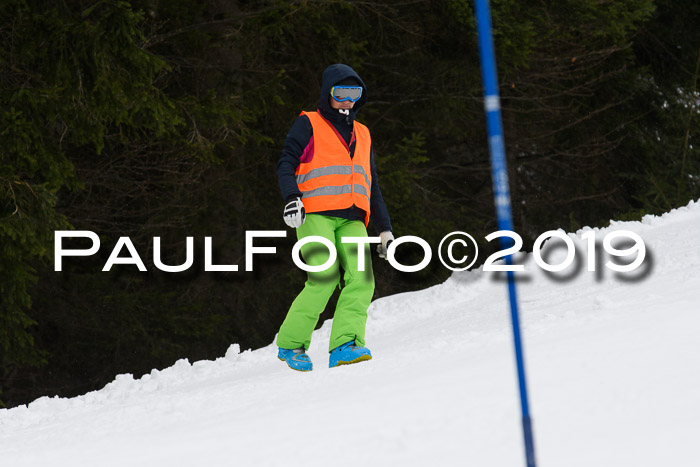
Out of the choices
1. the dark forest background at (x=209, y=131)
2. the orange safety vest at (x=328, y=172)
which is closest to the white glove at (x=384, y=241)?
the orange safety vest at (x=328, y=172)

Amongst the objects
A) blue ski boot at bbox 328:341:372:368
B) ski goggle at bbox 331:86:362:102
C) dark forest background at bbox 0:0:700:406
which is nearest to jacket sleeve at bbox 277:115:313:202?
ski goggle at bbox 331:86:362:102

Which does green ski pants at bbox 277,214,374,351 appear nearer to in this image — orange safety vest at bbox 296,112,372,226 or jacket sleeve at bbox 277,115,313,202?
orange safety vest at bbox 296,112,372,226

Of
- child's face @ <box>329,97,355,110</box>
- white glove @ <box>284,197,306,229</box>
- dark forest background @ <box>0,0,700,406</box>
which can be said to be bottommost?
white glove @ <box>284,197,306,229</box>

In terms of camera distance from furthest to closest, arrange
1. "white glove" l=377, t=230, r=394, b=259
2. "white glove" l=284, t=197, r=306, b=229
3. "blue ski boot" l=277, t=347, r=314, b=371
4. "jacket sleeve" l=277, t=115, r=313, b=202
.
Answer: "white glove" l=377, t=230, r=394, b=259, "blue ski boot" l=277, t=347, r=314, b=371, "jacket sleeve" l=277, t=115, r=313, b=202, "white glove" l=284, t=197, r=306, b=229

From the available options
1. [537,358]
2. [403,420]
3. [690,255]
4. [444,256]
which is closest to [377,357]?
[537,358]

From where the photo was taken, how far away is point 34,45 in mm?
7527

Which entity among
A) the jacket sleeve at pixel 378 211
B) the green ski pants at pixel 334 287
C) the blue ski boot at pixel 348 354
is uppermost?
the jacket sleeve at pixel 378 211

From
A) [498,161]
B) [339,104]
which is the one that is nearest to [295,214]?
[339,104]

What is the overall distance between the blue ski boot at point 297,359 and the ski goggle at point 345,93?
1545 millimetres

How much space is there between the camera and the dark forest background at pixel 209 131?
7.55m

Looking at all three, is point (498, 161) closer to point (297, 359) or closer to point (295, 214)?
point (295, 214)

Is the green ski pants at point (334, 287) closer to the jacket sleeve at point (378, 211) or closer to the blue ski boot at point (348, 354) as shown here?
the blue ski boot at point (348, 354)

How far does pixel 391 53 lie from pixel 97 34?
20.9ft

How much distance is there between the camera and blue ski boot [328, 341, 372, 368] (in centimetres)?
531
